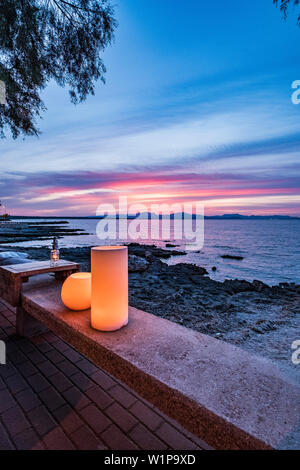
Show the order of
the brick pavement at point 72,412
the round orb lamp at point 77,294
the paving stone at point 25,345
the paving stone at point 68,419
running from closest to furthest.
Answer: the brick pavement at point 72,412 → the paving stone at point 68,419 → the round orb lamp at point 77,294 → the paving stone at point 25,345

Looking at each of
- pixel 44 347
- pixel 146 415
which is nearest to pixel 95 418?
pixel 146 415

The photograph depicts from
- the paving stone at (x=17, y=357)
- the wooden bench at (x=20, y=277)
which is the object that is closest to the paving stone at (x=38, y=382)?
the paving stone at (x=17, y=357)

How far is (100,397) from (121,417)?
0.30 m

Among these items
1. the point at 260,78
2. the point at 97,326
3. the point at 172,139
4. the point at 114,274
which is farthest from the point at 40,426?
the point at 172,139

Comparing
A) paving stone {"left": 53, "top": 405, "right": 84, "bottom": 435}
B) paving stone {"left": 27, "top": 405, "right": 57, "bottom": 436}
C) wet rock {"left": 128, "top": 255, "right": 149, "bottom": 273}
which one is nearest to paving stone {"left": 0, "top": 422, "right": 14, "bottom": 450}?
paving stone {"left": 27, "top": 405, "right": 57, "bottom": 436}

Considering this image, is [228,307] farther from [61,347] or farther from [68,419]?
[68,419]

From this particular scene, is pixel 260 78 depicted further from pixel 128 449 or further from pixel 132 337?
pixel 128 449

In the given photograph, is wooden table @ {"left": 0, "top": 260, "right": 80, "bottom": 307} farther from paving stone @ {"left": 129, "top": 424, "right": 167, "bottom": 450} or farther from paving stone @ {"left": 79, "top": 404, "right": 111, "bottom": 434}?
paving stone @ {"left": 129, "top": 424, "right": 167, "bottom": 450}

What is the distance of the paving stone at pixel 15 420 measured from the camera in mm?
1611

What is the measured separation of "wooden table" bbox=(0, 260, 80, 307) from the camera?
2.34 meters

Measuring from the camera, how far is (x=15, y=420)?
1.68 m

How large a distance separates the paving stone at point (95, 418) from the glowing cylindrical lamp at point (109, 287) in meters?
0.80
